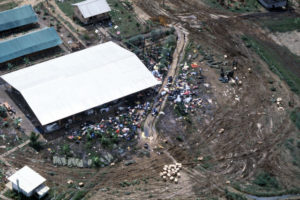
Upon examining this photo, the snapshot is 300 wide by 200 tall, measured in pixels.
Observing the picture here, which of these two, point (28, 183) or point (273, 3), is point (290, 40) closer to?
point (273, 3)

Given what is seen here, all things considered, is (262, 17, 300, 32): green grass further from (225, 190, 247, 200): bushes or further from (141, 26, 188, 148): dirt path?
(225, 190, 247, 200): bushes

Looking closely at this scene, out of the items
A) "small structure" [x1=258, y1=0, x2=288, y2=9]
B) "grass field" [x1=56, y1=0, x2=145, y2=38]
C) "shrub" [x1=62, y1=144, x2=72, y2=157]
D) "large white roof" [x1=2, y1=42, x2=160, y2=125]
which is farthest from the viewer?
"small structure" [x1=258, y1=0, x2=288, y2=9]

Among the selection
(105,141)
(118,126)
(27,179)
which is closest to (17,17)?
(118,126)

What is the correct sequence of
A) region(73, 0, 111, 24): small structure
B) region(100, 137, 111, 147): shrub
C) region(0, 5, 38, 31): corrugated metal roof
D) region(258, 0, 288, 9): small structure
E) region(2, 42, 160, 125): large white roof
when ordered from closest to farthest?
region(100, 137, 111, 147): shrub, region(2, 42, 160, 125): large white roof, region(0, 5, 38, 31): corrugated metal roof, region(73, 0, 111, 24): small structure, region(258, 0, 288, 9): small structure

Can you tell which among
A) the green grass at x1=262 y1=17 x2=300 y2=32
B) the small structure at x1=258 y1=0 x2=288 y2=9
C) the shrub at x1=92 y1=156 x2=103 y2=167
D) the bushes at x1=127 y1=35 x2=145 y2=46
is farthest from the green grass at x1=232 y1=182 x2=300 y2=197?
the small structure at x1=258 y1=0 x2=288 y2=9

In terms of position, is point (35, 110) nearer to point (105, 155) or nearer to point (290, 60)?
point (105, 155)

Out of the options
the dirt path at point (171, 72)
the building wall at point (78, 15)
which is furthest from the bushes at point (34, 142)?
the building wall at point (78, 15)
